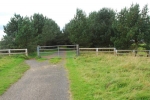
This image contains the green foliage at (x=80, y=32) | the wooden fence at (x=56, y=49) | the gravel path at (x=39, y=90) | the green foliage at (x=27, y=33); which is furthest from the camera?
the green foliage at (x=80, y=32)

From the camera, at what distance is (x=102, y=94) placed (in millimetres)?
8047

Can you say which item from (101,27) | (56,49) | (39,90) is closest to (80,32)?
(101,27)

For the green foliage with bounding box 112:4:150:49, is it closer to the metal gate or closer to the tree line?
the tree line

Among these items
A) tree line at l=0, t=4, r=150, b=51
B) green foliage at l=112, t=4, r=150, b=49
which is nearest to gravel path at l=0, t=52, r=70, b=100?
tree line at l=0, t=4, r=150, b=51

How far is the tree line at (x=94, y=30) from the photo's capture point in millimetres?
30672

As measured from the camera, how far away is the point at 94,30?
1519 inches

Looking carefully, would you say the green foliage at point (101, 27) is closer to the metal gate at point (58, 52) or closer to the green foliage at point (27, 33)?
the metal gate at point (58, 52)

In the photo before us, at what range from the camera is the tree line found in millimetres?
30672

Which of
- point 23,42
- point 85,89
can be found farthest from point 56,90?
point 23,42

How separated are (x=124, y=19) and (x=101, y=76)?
22.5 metres

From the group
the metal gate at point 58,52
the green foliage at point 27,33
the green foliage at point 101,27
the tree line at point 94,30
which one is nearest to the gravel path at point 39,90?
the metal gate at point 58,52

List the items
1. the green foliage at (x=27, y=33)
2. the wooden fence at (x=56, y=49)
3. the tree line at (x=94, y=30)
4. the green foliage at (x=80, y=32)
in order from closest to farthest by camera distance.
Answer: the wooden fence at (x=56, y=49)
the green foliage at (x=27, y=33)
the tree line at (x=94, y=30)
the green foliage at (x=80, y=32)

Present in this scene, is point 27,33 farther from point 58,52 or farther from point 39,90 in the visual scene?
point 39,90

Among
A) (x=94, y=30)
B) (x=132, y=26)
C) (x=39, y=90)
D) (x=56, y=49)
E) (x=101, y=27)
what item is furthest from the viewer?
(x=56, y=49)
